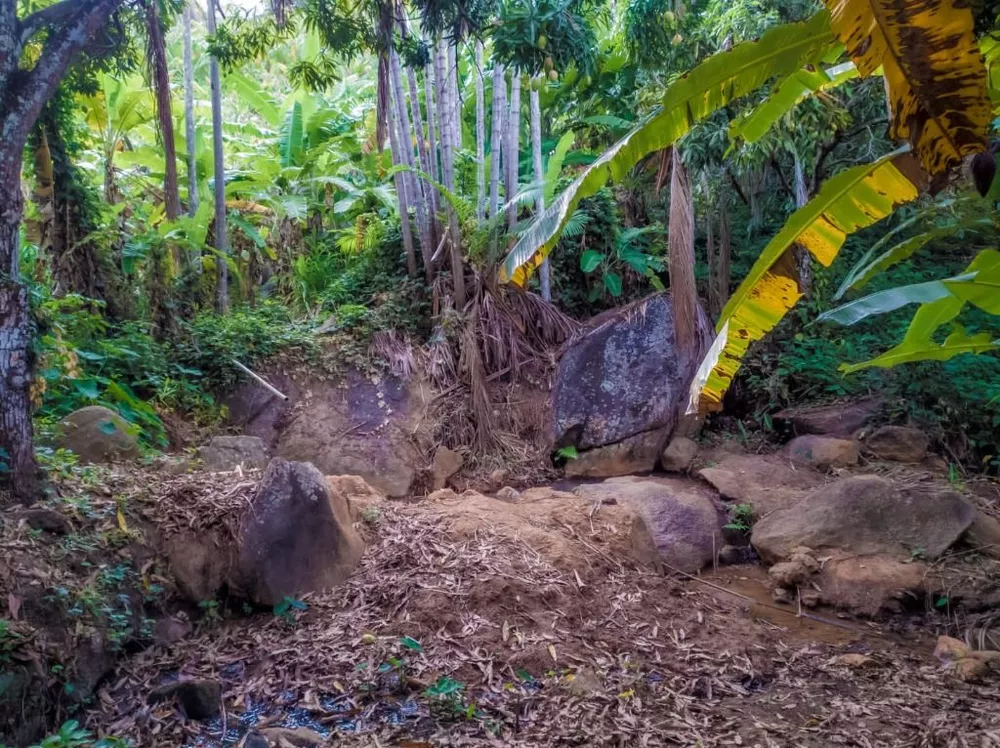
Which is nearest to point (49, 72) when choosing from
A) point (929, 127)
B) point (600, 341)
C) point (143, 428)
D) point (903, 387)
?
point (143, 428)

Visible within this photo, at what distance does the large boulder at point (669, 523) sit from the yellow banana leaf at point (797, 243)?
2273mm

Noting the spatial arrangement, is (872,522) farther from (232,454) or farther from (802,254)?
(232,454)

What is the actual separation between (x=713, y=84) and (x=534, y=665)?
2.66 m

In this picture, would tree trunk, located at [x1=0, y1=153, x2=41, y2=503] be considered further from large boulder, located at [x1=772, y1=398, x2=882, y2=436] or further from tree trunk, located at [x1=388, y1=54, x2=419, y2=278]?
large boulder, located at [x1=772, y1=398, x2=882, y2=436]

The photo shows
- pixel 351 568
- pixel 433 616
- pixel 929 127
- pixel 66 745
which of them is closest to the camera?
pixel 929 127

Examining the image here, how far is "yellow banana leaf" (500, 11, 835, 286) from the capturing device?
93.7 inches

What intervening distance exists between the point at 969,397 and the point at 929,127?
5.71 metres

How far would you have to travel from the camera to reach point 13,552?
3.10 metres

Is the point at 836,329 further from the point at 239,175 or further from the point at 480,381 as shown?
the point at 239,175

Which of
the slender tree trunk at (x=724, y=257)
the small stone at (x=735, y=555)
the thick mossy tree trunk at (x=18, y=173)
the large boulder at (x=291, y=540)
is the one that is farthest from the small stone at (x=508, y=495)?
the slender tree trunk at (x=724, y=257)

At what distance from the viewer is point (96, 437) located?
457 cm

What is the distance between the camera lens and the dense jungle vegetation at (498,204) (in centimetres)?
269

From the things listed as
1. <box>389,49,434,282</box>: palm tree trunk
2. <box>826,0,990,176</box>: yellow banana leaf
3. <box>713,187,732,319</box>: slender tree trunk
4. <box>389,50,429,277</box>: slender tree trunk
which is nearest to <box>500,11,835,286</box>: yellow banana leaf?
<box>826,0,990,176</box>: yellow banana leaf

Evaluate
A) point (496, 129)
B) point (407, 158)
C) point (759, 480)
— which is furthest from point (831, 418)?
point (407, 158)
